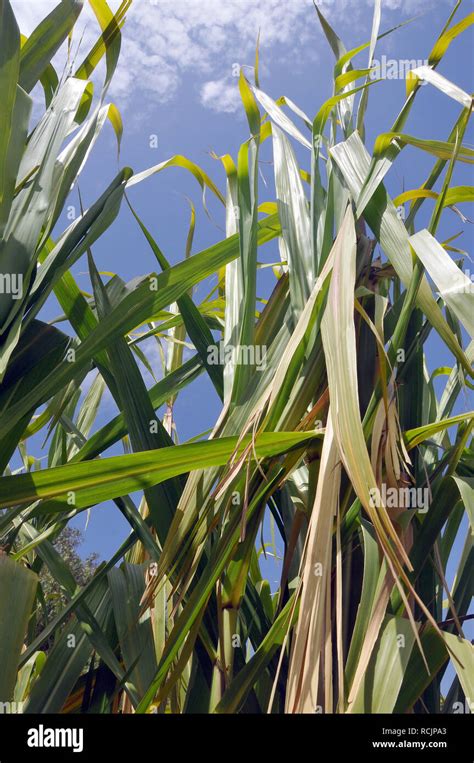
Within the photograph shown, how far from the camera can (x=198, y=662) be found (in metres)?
0.65

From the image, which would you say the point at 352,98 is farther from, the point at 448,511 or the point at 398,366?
the point at 448,511

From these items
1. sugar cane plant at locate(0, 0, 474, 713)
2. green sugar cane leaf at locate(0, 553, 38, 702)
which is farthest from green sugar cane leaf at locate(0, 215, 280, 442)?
green sugar cane leaf at locate(0, 553, 38, 702)

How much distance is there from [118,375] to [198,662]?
0.32 meters
